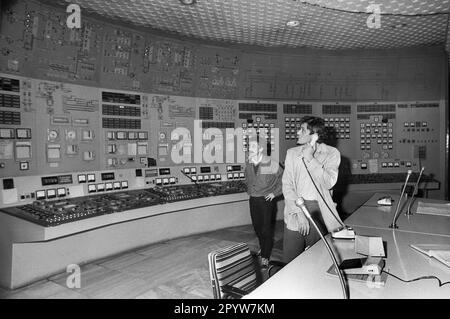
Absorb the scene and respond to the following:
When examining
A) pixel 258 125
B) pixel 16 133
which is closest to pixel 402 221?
pixel 258 125

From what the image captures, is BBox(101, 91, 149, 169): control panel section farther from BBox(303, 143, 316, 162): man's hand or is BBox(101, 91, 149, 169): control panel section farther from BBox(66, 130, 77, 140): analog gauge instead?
BBox(303, 143, 316, 162): man's hand

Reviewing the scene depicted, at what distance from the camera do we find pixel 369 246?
1821mm

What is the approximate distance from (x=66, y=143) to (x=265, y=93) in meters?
2.61

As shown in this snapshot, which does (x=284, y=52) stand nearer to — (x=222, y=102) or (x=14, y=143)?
(x=222, y=102)

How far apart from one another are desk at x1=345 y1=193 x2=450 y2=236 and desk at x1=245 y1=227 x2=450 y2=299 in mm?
439

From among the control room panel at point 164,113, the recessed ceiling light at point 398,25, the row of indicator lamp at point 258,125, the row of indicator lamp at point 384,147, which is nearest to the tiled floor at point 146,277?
the control room panel at point 164,113

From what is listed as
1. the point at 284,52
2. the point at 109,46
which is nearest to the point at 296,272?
the point at 109,46

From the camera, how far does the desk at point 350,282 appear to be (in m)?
1.33

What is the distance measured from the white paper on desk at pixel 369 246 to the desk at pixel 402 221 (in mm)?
550

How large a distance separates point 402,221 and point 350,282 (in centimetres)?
136

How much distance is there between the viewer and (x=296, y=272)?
1.53m

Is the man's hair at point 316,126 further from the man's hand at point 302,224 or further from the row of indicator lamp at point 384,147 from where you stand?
the row of indicator lamp at point 384,147

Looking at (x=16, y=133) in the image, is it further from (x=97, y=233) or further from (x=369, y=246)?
(x=369, y=246)
